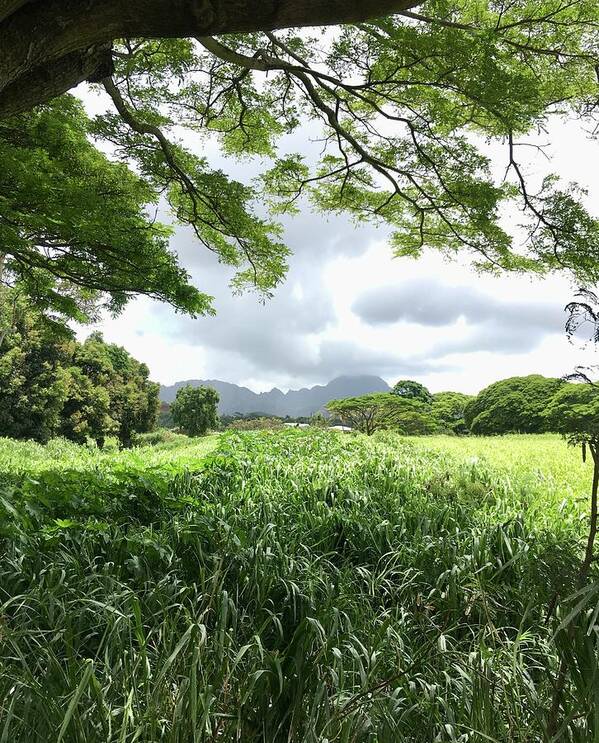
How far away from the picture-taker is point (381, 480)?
5512mm

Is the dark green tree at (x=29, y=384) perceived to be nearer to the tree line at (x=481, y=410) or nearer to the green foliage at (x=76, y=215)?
the tree line at (x=481, y=410)

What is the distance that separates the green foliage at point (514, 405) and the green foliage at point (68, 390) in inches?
586

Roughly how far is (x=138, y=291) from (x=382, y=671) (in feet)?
21.7

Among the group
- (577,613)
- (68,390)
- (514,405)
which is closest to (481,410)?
(514,405)

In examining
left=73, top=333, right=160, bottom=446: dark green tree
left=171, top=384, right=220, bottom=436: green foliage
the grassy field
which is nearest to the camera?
the grassy field

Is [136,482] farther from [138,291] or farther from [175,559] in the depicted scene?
[138,291]

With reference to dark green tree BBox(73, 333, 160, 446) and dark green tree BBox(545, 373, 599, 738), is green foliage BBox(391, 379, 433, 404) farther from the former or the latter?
dark green tree BBox(545, 373, 599, 738)

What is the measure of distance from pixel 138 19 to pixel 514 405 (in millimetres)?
18755

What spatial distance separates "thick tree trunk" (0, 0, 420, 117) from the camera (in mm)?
2295

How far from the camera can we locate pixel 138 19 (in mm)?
2346

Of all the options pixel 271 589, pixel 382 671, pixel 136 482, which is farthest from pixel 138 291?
pixel 382 671

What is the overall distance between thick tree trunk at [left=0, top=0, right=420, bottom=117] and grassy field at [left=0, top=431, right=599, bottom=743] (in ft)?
7.70

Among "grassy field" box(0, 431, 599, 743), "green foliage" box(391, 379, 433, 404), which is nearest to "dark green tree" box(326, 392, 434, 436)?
"grassy field" box(0, 431, 599, 743)

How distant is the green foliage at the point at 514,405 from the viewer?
707 inches
